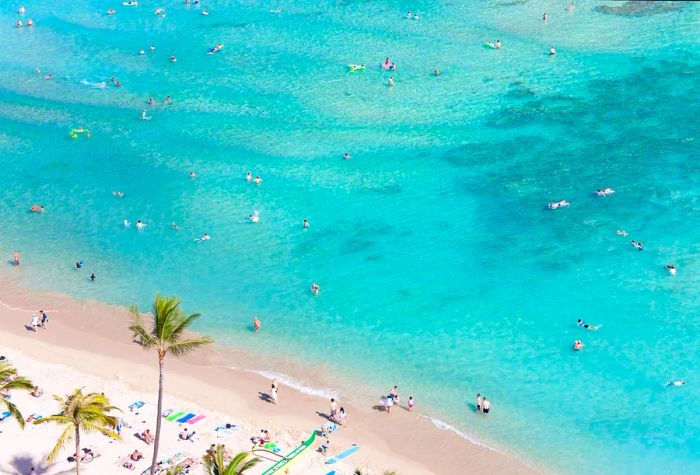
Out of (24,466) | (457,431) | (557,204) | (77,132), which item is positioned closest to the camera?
(24,466)

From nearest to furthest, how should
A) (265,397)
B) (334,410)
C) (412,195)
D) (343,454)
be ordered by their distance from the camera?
(343,454) < (334,410) < (265,397) < (412,195)

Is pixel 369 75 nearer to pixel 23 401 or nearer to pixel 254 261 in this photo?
pixel 254 261

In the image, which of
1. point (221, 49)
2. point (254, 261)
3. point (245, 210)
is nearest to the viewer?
point (254, 261)

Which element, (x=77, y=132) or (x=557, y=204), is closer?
(x=557, y=204)

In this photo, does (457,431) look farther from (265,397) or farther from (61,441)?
(61,441)

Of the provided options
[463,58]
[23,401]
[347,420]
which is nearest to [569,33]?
[463,58]

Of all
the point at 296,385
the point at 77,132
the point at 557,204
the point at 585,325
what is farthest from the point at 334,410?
the point at 77,132
